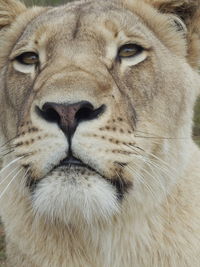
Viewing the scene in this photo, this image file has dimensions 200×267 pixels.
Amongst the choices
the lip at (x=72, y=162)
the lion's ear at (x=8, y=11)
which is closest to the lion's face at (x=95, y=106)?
the lip at (x=72, y=162)

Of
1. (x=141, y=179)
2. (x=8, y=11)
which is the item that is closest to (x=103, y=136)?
(x=141, y=179)

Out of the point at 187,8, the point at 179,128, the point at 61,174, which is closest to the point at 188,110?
the point at 179,128

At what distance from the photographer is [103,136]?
2.94 metres

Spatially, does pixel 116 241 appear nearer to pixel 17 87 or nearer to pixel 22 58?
pixel 17 87

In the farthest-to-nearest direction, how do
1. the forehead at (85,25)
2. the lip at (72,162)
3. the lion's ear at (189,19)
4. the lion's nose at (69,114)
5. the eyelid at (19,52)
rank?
the lion's ear at (189,19), the eyelid at (19,52), the forehead at (85,25), the lip at (72,162), the lion's nose at (69,114)

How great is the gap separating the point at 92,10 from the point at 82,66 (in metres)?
0.64

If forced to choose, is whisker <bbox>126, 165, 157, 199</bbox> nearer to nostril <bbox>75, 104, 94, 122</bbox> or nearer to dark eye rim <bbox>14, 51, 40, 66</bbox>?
nostril <bbox>75, 104, 94, 122</bbox>

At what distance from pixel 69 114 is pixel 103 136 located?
0.77 feet

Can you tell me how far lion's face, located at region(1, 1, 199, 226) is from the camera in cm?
293

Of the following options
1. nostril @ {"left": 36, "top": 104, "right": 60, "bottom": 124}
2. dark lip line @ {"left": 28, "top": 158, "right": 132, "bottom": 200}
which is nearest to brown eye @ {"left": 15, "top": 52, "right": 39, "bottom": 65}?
nostril @ {"left": 36, "top": 104, "right": 60, "bottom": 124}

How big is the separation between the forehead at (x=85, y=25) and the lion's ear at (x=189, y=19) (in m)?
0.26

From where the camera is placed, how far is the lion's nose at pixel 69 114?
2.82 m

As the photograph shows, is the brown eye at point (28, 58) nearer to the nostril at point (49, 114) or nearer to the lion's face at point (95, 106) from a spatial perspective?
the lion's face at point (95, 106)

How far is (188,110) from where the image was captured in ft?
12.3
